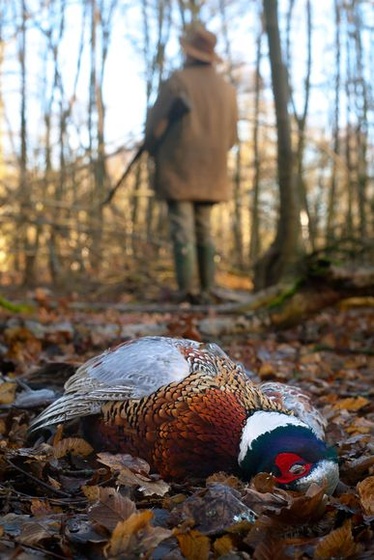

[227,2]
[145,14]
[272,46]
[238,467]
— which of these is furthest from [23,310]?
[227,2]

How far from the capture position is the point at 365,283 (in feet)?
21.2

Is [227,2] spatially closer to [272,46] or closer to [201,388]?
[272,46]

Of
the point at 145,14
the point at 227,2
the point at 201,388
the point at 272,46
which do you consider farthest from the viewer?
the point at 227,2

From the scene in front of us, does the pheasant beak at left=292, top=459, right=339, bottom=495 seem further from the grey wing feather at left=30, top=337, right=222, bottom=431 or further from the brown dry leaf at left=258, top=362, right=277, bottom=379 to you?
the brown dry leaf at left=258, top=362, right=277, bottom=379

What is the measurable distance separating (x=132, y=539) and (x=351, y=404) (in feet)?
7.58

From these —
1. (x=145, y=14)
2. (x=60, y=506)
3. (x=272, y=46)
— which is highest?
(x=145, y=14)

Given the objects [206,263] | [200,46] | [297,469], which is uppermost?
[200,46]

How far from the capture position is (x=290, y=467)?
2373 millimetres

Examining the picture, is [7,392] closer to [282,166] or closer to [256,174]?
[282,166]

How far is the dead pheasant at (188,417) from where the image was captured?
2.39m

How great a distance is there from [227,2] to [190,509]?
1786cm

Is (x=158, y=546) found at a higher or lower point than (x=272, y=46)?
lower

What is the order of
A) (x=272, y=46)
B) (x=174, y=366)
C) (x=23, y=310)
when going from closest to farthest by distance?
(x=174, y=366)
(x=23, y=310)
(x=272, y=46)

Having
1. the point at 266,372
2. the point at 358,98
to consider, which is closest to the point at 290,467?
the point at 266,372
